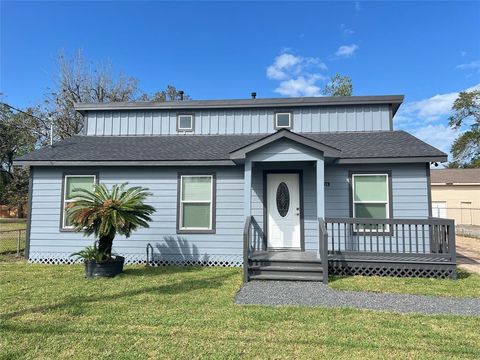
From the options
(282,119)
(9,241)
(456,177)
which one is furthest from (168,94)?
(456,177)

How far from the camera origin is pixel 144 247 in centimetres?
837

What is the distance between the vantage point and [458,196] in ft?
83.3

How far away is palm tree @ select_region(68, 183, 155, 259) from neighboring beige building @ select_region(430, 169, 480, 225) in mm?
25029

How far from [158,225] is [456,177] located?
87.5 ft

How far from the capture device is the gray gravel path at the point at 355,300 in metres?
4.76

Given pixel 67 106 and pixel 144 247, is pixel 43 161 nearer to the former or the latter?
pixel 144 247

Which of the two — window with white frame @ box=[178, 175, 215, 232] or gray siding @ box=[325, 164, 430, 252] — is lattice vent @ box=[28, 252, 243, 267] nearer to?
window with white frame @ box=[178, 175, 215, 232]

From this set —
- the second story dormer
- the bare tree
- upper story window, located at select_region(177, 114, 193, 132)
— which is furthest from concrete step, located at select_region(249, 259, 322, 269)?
the bare tree

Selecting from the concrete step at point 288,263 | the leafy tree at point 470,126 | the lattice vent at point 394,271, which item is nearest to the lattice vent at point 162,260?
the concrete step at point 288,263

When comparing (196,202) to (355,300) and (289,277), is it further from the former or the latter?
(355,300)

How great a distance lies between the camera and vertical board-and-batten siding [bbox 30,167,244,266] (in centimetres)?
818

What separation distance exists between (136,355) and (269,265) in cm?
396

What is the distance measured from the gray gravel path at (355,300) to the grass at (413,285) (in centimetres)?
28

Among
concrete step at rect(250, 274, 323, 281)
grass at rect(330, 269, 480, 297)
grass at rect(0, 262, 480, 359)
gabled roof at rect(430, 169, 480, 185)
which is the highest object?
gabled roof at rect(430, 169, 480, 185)
